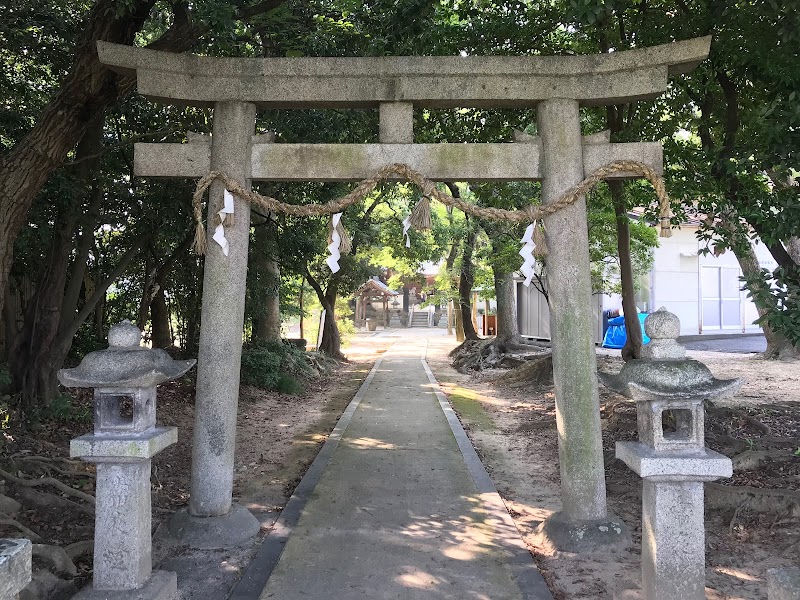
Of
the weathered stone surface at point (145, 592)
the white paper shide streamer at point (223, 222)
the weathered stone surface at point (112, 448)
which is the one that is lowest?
the weathered stone surface at point (145, 592)

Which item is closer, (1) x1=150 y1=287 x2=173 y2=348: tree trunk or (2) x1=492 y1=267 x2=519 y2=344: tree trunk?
(1) x1=150 y1=287 x2=173 y2=348: tree trunk

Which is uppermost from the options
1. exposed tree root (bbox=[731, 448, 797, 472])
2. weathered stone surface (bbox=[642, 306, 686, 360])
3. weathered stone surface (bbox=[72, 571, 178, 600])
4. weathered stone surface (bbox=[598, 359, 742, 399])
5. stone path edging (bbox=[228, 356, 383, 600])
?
weathered stone surface (bbox=[642, 306, 686, 360])

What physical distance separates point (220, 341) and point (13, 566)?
310 centimetres

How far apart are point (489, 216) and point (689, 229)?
58.9 feet

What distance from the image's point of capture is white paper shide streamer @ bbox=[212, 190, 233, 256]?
5.12 meters

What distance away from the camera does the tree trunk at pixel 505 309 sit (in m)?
20.2

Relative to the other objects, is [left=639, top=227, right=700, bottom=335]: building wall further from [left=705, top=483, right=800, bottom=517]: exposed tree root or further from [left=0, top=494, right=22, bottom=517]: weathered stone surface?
[left=0, top=494, right=22, bottom=517]: weathered stone surface

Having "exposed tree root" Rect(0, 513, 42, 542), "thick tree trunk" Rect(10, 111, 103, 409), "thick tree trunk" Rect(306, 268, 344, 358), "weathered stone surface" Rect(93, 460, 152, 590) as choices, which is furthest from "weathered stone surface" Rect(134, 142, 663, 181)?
"thick tree trunk" Rect(306, 268, 344, 358)

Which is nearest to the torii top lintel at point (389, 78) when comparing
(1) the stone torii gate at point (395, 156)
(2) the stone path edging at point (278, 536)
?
(1) the stone torii gate at point (395, 156)

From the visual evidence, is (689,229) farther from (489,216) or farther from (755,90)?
(489,216)

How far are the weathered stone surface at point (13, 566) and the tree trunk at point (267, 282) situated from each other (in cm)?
1063

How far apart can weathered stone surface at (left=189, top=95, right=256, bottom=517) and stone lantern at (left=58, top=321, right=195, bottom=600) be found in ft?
3.79

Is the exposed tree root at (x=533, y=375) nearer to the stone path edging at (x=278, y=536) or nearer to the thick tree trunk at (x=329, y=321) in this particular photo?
the stone path edging at (x=278, y=536)

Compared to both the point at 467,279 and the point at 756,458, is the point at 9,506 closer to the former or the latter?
the point at 756,458
